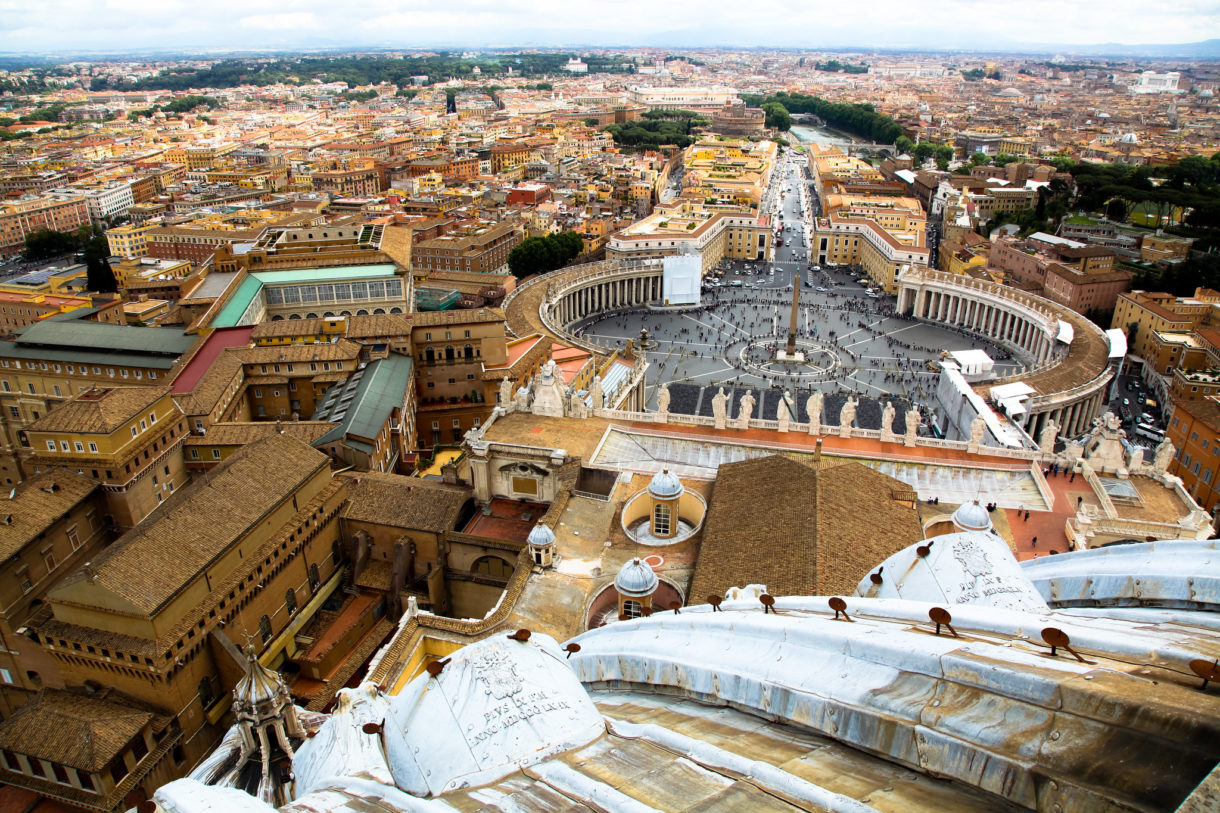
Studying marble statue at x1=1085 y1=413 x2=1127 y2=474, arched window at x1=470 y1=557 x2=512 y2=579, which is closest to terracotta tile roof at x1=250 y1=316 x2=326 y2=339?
arched window at x1=470 y1=557 x2=512 y2=579

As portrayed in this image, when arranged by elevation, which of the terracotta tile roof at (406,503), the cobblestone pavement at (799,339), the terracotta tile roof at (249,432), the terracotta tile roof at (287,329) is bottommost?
the cobblestone pavement at (799,339)

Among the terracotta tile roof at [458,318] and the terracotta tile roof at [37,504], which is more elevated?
the terracotta tile roof at [458,318]

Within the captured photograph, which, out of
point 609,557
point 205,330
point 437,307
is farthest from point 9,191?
point 609,557

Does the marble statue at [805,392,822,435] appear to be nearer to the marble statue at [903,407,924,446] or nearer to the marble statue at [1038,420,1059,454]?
the marble statue at [903,407,924,446]

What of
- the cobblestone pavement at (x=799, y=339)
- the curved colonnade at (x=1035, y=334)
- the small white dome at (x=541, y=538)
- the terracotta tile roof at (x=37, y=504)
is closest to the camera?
the small white dome at (x=541, y=538)

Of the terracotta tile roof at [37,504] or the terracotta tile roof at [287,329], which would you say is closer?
the terracotta tile roof at [37,504]

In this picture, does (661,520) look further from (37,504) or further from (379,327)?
(379,327)

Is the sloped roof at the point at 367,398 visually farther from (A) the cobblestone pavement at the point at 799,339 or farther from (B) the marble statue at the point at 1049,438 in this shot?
(B) the marble statue at the point at 1049,438

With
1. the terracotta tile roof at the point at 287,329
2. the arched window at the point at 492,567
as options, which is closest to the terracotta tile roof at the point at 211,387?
the terracotta tile roof at the point at 287,329
